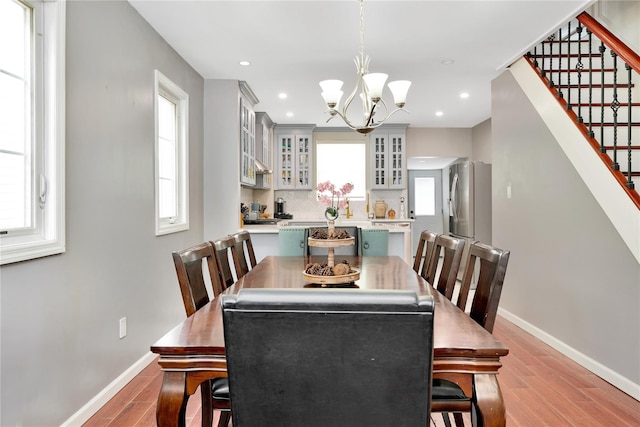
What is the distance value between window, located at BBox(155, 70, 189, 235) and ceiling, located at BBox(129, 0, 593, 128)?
42cm

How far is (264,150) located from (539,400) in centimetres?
480

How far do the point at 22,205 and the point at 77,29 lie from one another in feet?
3.35

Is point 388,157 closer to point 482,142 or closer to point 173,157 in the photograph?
point 482,142

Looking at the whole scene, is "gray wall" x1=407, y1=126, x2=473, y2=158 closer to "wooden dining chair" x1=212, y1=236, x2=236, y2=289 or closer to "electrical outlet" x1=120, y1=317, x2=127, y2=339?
"wooden dining chair" x1=212, y1=236, x2=236, y2=289

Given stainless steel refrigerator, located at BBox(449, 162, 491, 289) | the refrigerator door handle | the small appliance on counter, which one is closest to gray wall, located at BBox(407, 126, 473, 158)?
the refrigerator door handle

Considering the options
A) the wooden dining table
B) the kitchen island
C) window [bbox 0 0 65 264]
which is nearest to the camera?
the wooden dining table

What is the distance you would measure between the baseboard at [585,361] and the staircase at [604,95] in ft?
3.62

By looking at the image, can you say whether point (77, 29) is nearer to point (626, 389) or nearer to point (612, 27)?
point (626, 389)

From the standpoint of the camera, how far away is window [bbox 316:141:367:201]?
286 inches

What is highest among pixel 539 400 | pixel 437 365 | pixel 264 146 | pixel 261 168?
pixel 264 146

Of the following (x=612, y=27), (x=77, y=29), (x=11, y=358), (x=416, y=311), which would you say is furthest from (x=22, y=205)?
(x=612, y=27)

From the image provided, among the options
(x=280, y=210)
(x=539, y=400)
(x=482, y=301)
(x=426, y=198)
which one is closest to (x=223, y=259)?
A: (x=482, y=301)

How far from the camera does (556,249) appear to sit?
3.32 metres

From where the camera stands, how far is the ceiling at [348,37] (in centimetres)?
284
